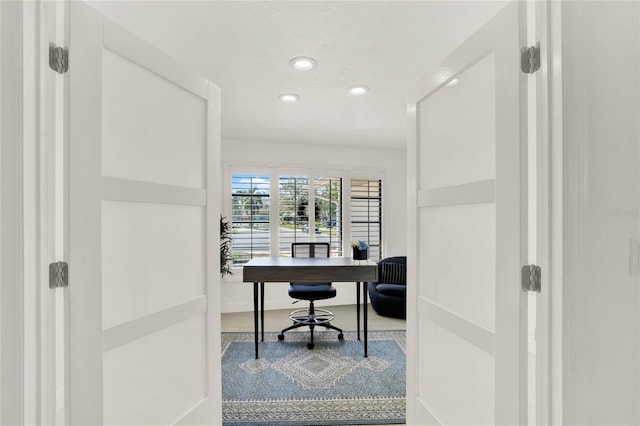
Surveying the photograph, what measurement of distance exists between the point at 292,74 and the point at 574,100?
1834 mm

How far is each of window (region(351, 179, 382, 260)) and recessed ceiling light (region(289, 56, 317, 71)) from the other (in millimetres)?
2849

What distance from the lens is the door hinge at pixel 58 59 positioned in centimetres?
97

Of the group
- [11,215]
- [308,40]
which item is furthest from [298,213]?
[11,215]

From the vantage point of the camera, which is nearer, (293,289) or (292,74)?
(292,74)

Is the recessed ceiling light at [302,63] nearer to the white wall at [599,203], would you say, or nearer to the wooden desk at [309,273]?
the white wall at [599,203]

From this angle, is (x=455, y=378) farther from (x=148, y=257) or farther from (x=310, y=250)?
(x=310, y=250)

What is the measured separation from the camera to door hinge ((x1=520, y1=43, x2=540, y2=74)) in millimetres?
963

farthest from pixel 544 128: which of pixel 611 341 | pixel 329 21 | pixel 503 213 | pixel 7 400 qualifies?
pixel 7 400

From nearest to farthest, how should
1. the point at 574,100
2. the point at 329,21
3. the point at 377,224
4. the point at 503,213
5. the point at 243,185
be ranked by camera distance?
the point at 574,100, the point at 503,213, the point at 329,21, the point at 243,185, the point at 377,224

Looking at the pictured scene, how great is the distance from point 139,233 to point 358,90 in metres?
2.05

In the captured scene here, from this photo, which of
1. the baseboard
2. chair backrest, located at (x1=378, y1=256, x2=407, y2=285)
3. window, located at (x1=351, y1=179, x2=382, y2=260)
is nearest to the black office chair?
chair backrest, located at (x1=378, y1=256, x2=407, y2=285)

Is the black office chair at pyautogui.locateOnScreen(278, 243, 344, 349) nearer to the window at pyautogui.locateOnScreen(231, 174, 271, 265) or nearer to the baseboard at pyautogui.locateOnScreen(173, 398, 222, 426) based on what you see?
the window at pyautogui.locateOnScreen(231, 174, 271, 265)

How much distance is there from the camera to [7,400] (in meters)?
0.89

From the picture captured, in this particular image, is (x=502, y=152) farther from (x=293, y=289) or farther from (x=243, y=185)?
(x=243, y=185)
